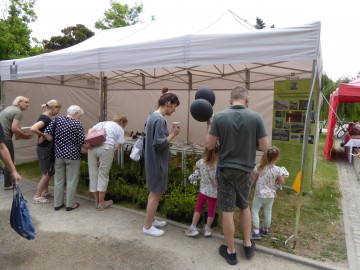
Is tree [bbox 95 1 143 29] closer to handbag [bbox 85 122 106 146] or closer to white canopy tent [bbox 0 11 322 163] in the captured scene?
white canopy tent [bbox 0 11 322 163]

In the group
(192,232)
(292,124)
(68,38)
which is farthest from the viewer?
(68,38)

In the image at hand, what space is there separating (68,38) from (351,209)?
983 inches

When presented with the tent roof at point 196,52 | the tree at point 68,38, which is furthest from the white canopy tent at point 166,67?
the tree at point 68,38

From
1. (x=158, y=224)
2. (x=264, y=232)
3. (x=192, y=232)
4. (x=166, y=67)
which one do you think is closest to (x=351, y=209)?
(x=264, y=232)

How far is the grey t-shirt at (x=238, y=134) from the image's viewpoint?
266 centimetres

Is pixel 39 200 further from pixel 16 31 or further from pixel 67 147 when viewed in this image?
pixel 16 31

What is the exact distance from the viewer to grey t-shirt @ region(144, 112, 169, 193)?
3119mm

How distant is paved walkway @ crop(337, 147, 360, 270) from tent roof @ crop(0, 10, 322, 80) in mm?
2219

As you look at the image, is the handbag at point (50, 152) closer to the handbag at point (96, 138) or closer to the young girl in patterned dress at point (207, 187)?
the handbag at point (96, 138)

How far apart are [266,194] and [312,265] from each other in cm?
85

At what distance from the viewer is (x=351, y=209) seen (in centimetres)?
481

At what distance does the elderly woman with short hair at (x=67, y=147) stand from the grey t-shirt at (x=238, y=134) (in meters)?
2.23

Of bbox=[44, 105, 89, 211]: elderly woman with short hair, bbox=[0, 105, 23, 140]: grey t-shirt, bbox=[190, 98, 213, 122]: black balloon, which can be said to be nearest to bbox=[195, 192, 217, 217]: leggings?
bbox=[190, 98, 213, 122]: black balloon

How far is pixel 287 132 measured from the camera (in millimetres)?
5254
